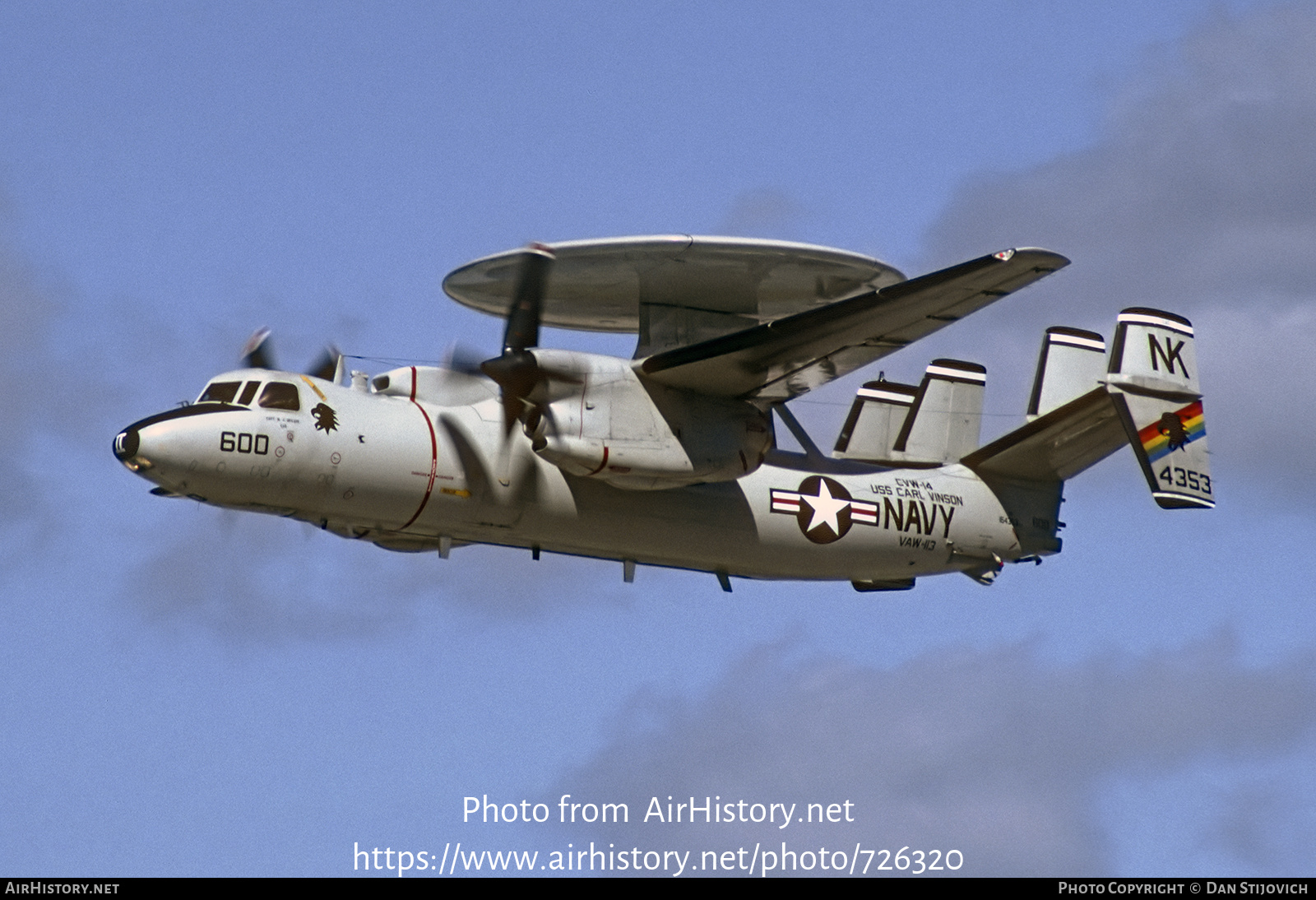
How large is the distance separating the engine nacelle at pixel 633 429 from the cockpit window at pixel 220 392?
3283 millimetres

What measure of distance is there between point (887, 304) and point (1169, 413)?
5957 mm

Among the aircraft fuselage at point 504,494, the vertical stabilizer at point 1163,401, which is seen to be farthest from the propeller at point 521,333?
the vertical stabilizer at point 1163,401

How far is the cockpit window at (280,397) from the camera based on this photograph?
2073 centimetres

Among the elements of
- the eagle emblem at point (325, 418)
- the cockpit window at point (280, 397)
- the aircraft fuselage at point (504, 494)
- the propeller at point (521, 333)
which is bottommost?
the aircraft fuselage at point (504, 494)

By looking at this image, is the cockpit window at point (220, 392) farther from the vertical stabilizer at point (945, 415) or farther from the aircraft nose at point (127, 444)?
the vertical stabilizer at point (945, 415)

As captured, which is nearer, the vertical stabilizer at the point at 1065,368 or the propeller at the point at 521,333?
the propeller at the point at 521,333

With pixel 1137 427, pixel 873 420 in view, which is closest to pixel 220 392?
pixel 873 420

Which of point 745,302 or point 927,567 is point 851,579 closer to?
point 927,567

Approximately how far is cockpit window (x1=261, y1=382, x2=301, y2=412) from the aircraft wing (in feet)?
13.0

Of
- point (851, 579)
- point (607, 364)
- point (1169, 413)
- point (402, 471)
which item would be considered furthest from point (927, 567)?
point (402, 471)

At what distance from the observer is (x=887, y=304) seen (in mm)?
20984

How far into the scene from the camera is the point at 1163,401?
2503 centimetres

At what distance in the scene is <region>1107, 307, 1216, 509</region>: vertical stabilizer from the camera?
81.3 ft

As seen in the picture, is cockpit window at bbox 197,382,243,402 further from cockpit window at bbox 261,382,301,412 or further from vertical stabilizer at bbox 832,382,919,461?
vertical stabilizer at bbox 832,382,919,461
